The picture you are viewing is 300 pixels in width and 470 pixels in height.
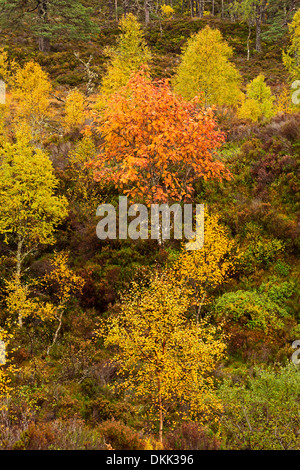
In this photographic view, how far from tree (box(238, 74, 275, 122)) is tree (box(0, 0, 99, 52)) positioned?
1233 inches

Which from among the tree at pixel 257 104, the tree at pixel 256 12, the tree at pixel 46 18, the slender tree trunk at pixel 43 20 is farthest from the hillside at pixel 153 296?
the tree at pixel 256 12

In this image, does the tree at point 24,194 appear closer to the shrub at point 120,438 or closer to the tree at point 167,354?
the tree at point 167,354

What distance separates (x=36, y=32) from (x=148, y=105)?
1707 inches

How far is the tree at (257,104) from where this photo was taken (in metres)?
25.0

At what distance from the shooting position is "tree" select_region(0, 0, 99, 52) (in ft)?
147

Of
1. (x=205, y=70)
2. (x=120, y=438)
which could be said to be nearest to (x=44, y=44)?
(x=205, y=70)

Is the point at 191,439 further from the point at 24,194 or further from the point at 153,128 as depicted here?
the point at 24,194

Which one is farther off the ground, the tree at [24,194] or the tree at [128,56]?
the tree at [128,56]

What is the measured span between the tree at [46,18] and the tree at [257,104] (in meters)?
31.3

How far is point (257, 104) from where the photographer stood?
26.2m

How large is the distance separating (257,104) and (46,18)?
36719 millimetres
